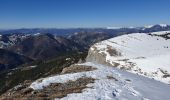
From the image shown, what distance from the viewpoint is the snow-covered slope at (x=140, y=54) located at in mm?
78875

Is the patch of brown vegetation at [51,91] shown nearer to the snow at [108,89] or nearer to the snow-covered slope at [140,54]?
the snow at [108,89]

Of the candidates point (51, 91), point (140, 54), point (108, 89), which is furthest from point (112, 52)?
point (51, 91)

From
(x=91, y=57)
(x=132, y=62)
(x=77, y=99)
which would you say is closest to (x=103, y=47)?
(x=91, y=57)

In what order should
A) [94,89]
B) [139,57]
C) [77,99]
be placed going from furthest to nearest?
[139,57] → [94,89] → [77,99]

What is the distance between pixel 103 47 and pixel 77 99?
93.5 metres

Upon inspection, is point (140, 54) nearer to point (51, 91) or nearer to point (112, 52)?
point (112, 52)

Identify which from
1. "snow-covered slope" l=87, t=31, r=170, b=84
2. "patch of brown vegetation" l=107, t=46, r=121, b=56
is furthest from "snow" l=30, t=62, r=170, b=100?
"patch of brown vegetation" l=107, t=46, r=121, b=56

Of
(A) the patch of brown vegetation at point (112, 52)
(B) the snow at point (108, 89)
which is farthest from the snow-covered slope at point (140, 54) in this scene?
(B) the snow at point (108, 89)

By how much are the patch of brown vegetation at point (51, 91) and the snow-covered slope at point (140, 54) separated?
44305mm

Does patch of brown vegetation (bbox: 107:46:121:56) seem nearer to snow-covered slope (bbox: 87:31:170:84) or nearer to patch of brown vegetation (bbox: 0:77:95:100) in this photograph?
snow-covered slope (bbox: 87:31:170:84)

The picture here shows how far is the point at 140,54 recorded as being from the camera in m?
99.5

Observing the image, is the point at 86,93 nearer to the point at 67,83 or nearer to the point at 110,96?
the point at 110,96

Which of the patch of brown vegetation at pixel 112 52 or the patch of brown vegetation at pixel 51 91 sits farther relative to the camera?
the patch of brown vegetation at pixel 112 52

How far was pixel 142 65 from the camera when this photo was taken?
83.9 metres
